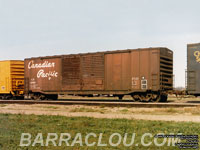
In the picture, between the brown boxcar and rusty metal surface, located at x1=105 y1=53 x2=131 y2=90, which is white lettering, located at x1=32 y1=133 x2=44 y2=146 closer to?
the brown boxcar

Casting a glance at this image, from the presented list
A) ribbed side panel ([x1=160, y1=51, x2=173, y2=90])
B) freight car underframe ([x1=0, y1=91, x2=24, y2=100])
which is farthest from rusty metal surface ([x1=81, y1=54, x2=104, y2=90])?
freight car underframe ([x1=0, y1=91, x2=24, y2=100])

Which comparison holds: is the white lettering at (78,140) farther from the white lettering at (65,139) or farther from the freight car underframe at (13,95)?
the freight car underframe at (13,95)

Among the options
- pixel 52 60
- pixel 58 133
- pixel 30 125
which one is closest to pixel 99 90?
pixel 52 60

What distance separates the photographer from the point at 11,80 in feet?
81.9

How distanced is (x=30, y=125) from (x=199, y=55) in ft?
41.3

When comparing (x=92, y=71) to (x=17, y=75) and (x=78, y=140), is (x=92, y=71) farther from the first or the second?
(x=78, y=140)

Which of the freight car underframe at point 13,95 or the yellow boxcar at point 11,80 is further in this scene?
the freight car underframe at point 13,95

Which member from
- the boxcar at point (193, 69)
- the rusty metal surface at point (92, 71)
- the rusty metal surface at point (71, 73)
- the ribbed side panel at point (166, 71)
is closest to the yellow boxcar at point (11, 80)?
the rusty metal surface at point (71, 73)

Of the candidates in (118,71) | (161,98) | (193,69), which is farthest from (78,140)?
(161,98)

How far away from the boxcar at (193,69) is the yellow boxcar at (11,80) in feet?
54.9

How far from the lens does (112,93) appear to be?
1970 cm

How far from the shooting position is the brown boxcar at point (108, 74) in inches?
727

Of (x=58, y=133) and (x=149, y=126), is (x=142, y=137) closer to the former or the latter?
(x=149, y=126)

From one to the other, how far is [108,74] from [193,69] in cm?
649
